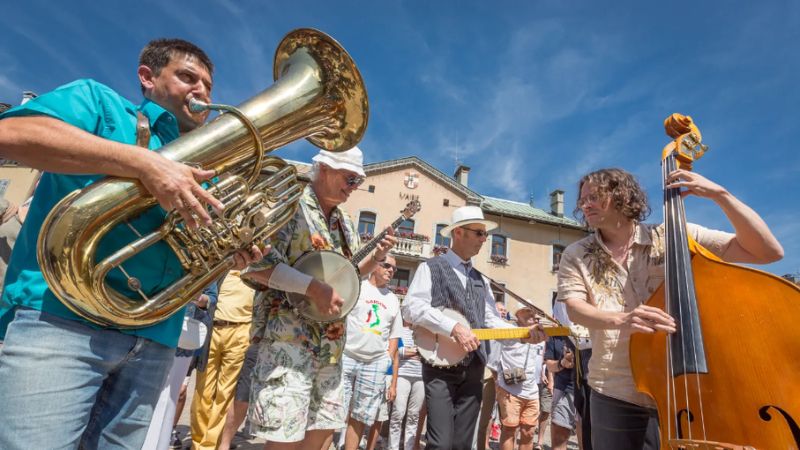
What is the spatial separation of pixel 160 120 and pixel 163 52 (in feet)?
1.29

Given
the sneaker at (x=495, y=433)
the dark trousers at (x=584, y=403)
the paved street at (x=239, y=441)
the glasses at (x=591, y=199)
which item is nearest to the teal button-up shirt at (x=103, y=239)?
the glasses at (x=591, y=199)

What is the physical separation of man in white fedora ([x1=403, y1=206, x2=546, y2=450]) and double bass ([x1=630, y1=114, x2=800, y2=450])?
5.36 feet

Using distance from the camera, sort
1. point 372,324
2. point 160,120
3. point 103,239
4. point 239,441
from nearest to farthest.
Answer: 1. point 103,239
2. point 160,120
3. point 372,324
4. point 239,441

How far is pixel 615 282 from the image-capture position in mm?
2709

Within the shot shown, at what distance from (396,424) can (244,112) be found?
523 cm

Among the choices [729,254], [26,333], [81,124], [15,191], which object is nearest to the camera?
[26,333]

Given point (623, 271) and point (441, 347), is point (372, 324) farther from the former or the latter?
point (623, 271)

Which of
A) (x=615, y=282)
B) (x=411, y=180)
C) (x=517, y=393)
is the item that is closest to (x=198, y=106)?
(x=615, y=282)

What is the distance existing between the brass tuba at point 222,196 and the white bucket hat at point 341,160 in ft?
0.50

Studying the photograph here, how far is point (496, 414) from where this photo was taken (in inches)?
372

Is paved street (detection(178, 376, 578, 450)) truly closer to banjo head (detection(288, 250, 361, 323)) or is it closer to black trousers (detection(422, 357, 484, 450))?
black trousers (detection(422, 357, 484, 450))

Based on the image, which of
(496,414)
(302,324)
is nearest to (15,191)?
(496,414)

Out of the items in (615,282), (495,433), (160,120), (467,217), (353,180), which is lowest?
(495,433)

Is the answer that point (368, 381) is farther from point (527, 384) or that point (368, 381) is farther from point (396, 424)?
point (527, 384)
